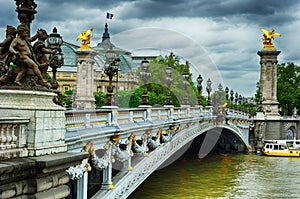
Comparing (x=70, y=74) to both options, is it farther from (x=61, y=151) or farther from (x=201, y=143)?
(x=61, y=151)

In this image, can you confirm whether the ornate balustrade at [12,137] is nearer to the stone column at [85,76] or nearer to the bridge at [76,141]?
the bridge at [76,141]

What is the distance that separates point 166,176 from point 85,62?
11.7 meters

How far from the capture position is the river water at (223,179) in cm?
2656

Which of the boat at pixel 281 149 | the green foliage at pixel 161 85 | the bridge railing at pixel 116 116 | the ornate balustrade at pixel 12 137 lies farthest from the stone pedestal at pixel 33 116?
the boat at pixel 281 149

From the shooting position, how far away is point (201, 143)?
150 ft

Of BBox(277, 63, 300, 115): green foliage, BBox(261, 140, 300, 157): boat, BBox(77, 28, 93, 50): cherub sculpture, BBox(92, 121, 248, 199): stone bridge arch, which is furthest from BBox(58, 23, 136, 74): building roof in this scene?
BBox(277, 63, 300, 115): green foliage

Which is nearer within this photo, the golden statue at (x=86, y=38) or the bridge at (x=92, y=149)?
the bridge at (x=92, y=149)

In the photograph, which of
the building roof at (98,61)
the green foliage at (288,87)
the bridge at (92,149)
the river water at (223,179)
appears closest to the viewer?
the bridge at (92,149)

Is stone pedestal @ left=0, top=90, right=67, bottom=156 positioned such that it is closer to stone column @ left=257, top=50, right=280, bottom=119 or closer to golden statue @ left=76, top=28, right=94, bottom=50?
golden statue @ left=76, top=28, right=94, bottom=50

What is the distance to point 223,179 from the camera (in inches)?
1249

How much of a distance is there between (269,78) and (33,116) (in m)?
50.6

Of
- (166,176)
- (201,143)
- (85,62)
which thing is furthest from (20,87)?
(201,143)

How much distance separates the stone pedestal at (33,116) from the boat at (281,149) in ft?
129

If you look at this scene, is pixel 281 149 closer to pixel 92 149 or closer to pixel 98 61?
pixel 98 61
